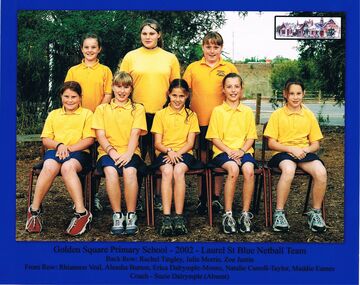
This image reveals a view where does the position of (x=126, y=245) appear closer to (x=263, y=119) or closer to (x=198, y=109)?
(x=198, y=109)

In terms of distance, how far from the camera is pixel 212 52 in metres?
5.15

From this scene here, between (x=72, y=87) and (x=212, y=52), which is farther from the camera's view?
(x=212, y=52)

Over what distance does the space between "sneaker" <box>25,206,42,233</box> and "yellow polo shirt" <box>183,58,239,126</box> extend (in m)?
1.75

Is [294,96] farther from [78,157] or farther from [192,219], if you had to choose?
[78,157]

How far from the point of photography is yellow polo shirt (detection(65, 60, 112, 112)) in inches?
205

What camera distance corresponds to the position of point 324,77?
7223 mm

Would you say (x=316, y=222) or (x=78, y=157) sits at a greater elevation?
(x=78, y=157)

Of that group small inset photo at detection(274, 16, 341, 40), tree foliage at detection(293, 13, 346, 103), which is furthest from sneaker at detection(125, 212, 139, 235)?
tree foliage at detection(293, 13, 346, 103)

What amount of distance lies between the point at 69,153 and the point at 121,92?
707 millimetres

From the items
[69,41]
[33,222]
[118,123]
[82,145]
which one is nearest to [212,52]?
[118,123]

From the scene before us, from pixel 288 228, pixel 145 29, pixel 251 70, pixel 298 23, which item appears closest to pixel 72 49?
pixel 145 29

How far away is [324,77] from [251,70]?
3.33 feet

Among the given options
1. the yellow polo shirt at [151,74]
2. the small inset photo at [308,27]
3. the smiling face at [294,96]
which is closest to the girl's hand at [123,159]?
the yellow polo shirt at [151,74]

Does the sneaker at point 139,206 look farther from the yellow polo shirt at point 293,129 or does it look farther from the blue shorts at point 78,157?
the yellow polo shirt at point 293,129
